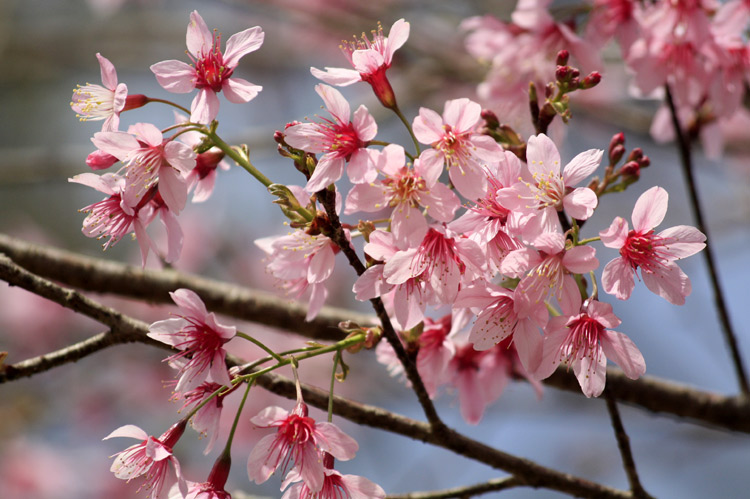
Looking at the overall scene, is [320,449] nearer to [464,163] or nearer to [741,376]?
[464,163]

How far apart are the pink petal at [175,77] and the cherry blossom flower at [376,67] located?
0.23 meters

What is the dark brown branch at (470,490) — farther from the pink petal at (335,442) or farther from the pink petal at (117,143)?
the pink petal at (117,143)

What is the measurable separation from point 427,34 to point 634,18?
2.15m

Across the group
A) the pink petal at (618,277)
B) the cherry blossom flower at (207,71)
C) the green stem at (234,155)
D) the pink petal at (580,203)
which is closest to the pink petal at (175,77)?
the cherry blossom flower at (207,71)

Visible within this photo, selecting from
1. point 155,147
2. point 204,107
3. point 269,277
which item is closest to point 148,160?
point 155,147

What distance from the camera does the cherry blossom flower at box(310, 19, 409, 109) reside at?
1.24m

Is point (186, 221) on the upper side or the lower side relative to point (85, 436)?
upper

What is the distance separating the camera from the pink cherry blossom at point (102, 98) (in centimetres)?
125

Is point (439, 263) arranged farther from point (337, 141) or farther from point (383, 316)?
point (337, 141)

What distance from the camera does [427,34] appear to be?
4.09 m

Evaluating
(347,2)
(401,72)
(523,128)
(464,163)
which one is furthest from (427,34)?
(464,163)

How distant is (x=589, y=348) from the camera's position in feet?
3.98

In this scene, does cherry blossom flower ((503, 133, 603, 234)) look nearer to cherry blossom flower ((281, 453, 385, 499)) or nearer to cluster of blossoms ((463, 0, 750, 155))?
cherry blossom flower ((281, 453, 385, 499))

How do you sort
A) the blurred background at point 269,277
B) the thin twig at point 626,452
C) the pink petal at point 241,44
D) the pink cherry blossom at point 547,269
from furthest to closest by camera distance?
1. the blurred background at point 269,277
2. the thin twig at point 626,452
3. the pink petal at point 241,44
4. the pink cherry blossom at point 547,269
